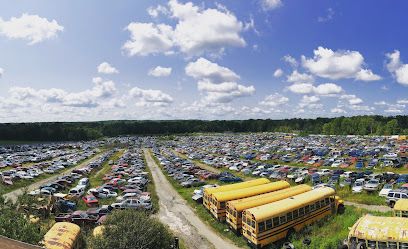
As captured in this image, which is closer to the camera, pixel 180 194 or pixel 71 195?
pixel 71 195

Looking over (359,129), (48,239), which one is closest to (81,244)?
(48,239)

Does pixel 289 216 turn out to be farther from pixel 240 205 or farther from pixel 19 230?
pixel 19 230

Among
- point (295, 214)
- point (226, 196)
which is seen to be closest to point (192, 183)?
point (226, 196)

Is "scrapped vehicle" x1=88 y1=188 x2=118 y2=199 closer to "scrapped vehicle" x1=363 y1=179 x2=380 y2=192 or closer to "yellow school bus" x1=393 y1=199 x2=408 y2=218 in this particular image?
"scrapped vehicle" x1=363 y1=179 x2=380 y2=192

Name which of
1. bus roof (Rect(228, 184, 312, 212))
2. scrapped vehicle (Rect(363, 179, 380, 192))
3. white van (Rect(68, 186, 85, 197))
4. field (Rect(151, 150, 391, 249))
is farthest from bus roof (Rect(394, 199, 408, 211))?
white van (Rect(68, 186, 85, 197))

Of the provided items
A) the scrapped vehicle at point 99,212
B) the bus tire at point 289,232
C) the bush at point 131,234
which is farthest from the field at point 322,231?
the scrapped vehicle at point 99,212

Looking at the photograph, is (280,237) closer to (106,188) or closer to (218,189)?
(218,189)

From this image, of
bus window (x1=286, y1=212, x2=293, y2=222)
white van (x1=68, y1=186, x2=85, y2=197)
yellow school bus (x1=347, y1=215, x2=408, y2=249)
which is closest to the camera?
yellow school bus (x1=347, y1=215, x2=408, y2=249)
